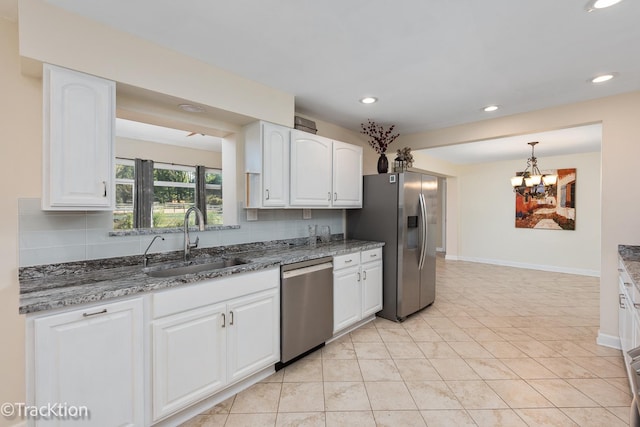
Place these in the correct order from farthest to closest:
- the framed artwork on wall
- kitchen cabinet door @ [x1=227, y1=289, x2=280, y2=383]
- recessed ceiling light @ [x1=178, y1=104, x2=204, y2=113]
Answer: the framed artwork on wall, recessed ceiling light @ [x1=178, y1=104, x2=204, y2=113], kitchen cabinet door @ [x1=227, y1=289, x2=280, y2=383]

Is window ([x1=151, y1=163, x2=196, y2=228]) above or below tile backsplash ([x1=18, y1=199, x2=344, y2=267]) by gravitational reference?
above

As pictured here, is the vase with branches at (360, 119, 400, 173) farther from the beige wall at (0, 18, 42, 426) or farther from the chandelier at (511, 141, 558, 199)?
the beige wall at (0, 18, 42, 426)

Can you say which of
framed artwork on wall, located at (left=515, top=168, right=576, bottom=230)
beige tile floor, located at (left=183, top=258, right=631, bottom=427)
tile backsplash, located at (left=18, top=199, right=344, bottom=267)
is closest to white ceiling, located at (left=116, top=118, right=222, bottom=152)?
tile backsplash, located at (left=18, top=199, right=344, bottom=267)

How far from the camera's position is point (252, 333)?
81.6 inches

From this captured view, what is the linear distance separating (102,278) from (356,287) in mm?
2167

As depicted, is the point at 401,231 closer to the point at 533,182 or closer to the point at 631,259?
the point at 631,259

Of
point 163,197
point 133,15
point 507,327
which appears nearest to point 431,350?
point 507,327

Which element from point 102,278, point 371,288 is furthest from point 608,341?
point 102,278

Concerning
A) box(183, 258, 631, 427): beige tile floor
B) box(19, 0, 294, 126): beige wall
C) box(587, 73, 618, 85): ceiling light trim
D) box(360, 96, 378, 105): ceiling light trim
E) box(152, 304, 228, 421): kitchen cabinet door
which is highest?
box(360, 96, 378, 105): ceiling light trim

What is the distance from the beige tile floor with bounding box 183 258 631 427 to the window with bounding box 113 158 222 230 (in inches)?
90.6

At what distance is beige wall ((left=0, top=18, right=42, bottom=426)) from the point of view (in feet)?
5.24

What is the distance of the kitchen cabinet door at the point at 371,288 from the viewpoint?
3.12 metres

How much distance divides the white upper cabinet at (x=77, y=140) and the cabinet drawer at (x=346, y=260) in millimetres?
1834

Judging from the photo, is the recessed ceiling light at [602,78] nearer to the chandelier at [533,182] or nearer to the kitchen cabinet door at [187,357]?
the chandelier at [533,182]
